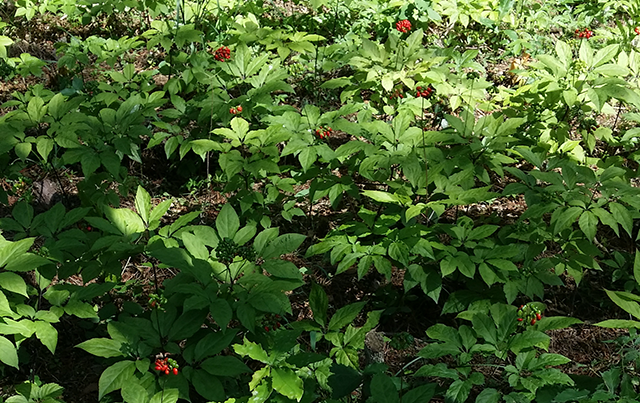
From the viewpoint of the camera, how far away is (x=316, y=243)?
378 cm

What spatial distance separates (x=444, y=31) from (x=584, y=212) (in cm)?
368

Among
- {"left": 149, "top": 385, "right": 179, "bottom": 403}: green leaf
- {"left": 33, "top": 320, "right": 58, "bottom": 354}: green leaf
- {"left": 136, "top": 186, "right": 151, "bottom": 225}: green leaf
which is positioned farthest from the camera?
{"left": 136, "top": 186, "right": 151, "bottom": 225}: green leaf

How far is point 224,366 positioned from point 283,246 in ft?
1.93

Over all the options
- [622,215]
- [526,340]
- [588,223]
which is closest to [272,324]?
[526,340]

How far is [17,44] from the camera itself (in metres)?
5.39

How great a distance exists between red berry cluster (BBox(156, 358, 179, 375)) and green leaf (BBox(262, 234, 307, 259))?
61 centimetres

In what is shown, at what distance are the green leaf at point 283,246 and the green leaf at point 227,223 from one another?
0.68ft

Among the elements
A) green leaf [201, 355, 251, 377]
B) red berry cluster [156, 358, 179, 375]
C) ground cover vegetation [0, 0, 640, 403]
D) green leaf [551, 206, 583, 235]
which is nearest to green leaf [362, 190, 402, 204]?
ground cover vegetation [0, 0, 640, 403]

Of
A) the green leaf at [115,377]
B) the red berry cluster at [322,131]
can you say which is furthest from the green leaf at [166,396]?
the red berry cluster at [322,131]

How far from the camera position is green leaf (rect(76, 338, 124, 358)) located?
2.28 metres

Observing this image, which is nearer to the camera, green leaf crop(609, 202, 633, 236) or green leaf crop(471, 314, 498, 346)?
green leaf crop(471, 314, 498, 346)

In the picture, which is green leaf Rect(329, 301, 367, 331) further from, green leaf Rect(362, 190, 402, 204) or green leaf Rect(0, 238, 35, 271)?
green leaf Rect(0, 238, 35, 271)

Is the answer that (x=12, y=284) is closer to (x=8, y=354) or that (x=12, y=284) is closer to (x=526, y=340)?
(x=8, y=354)

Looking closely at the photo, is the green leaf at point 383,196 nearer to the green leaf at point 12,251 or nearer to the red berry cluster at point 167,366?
the red berry cluster at point 167,366
